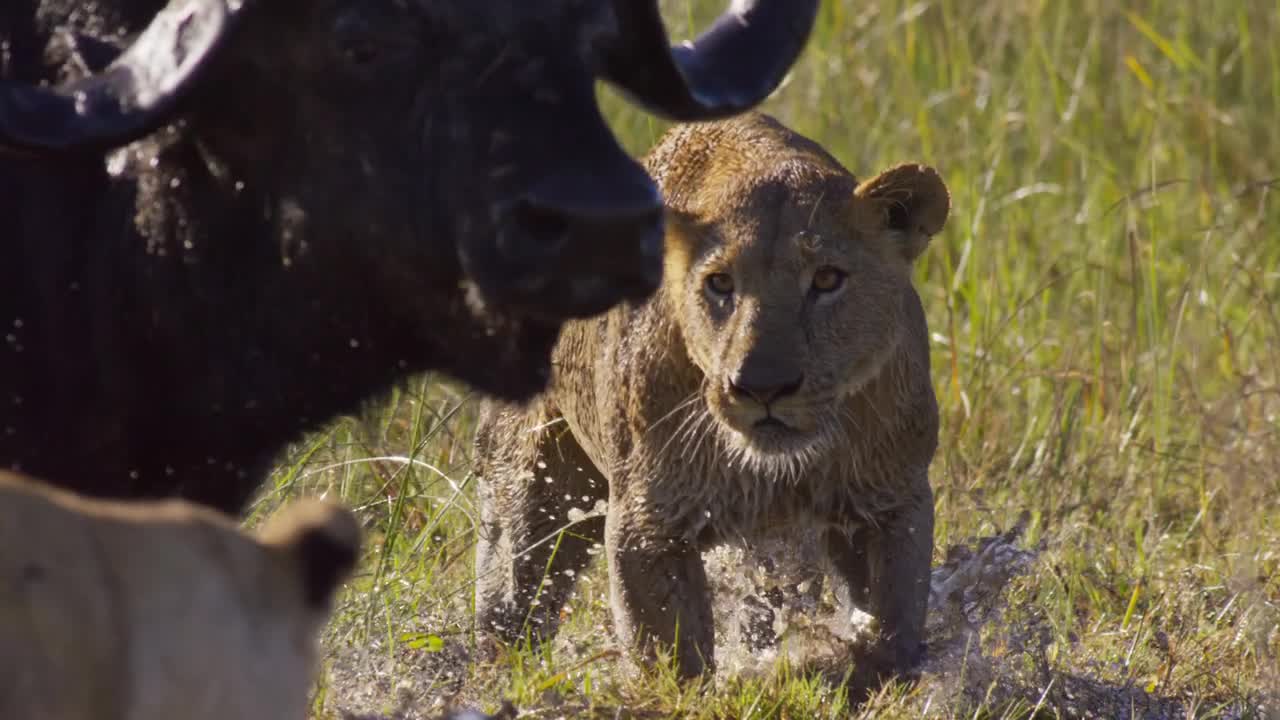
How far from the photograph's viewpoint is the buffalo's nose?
3178mm

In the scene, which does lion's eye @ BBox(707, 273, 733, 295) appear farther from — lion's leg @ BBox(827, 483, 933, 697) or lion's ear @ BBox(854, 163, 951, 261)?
lion's leg @ BBox(827, 483, 933, 697)

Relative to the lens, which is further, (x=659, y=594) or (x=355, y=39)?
(x=659, y=594)

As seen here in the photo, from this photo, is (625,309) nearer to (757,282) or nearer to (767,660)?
(757,282)

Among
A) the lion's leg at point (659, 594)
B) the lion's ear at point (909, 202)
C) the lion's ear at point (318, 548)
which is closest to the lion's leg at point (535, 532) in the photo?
the lion's leg at point (659, 594)

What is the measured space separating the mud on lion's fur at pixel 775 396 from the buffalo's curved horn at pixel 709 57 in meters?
0.77

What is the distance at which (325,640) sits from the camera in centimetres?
478

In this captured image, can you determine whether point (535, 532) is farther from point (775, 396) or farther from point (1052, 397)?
point (1052, 397)

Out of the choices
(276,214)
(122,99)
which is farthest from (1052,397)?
(122,99)

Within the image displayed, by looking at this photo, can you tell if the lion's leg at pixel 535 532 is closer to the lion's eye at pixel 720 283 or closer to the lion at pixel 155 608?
the lion's eye at pixel 720 283

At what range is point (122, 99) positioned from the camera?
11.2ft

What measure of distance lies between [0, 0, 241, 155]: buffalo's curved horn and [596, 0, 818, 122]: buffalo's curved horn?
681 millimetres

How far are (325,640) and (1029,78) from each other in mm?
5293

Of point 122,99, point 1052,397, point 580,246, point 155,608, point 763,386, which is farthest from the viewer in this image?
point 1052,397

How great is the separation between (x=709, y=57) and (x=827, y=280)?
93cm
